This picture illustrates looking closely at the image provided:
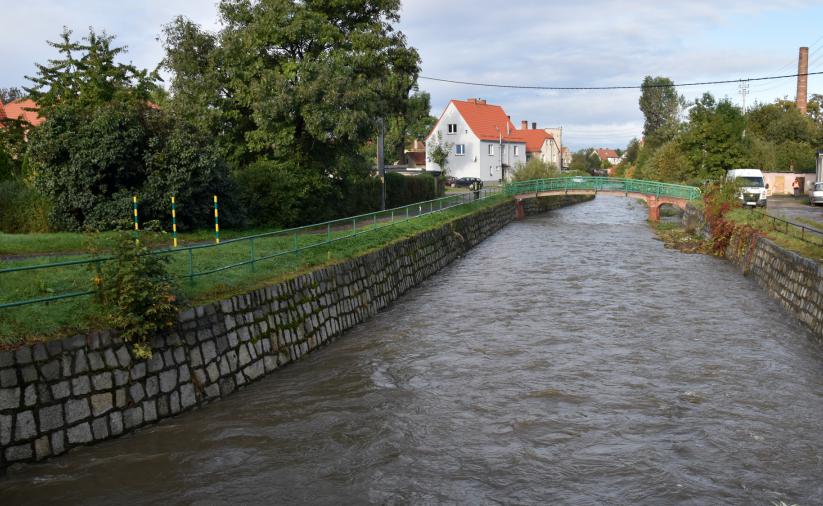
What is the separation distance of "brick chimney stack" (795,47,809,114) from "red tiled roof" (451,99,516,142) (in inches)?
1220

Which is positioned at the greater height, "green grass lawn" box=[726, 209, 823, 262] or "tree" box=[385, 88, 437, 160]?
"tree" box=[385, 88, 437, 160]

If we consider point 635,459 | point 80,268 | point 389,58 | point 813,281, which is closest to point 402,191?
point 389,58

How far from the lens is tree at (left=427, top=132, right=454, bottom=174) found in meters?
75.6

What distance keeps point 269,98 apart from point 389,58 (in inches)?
290

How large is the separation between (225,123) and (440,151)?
4940 centimetres

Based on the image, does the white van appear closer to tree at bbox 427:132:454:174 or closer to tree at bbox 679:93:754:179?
tree at bbox 679:93:754:179

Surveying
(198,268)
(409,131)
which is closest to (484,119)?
(409,131)

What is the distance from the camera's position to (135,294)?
9.82 meters

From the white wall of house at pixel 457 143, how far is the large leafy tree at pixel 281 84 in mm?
49654

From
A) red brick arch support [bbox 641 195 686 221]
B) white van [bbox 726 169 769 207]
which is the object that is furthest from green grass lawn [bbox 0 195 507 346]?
red brick arch support [bbox 641 195 686 221]

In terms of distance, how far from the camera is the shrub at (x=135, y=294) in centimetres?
971

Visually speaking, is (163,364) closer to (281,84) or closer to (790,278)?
(790,278)

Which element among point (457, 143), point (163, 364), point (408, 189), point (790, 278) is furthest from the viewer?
point (457, 143)

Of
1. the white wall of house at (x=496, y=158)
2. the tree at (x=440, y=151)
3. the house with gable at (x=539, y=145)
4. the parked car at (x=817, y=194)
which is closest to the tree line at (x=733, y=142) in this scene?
the parked car at (x=817, y=194)
